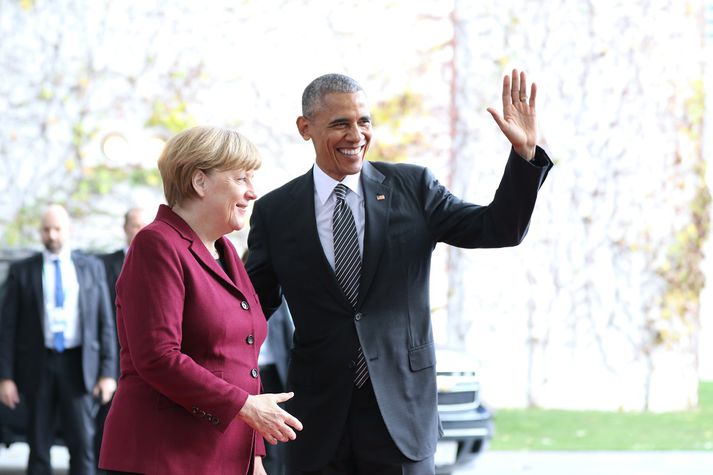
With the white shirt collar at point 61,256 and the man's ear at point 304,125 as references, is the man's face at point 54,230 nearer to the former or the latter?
the white shirt collar at point 61,256

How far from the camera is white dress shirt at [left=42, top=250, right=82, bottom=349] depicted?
24.9ft

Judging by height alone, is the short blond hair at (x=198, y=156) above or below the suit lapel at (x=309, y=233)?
above

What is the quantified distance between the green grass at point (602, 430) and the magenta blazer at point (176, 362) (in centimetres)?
726

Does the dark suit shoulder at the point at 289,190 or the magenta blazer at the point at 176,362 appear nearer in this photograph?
the magenta blazer at the point at 176,362

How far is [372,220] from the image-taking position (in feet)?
12.5

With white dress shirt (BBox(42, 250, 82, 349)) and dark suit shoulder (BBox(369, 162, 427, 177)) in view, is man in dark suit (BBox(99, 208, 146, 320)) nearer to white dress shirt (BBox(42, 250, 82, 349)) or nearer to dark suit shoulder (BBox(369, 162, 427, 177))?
white dress shirt (BBox(42, 250, 82, 349))

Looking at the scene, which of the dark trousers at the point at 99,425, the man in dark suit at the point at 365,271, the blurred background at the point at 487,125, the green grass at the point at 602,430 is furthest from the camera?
the blurred background at the point at 487,125

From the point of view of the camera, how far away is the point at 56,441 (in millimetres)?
8156

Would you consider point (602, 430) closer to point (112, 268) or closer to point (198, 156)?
point (112, 268)

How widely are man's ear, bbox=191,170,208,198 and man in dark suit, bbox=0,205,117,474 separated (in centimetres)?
461

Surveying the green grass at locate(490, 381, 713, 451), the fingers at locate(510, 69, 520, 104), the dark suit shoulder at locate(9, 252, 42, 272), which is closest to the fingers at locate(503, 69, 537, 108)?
the fingers at locate(510, 69, 520, 104)

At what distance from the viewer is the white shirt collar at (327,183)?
3920 millimetres

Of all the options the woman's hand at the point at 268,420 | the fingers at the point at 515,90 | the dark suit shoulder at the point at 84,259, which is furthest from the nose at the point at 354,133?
the dark suit shoulder at the point at 84,259

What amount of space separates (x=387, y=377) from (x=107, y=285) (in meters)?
4.67
